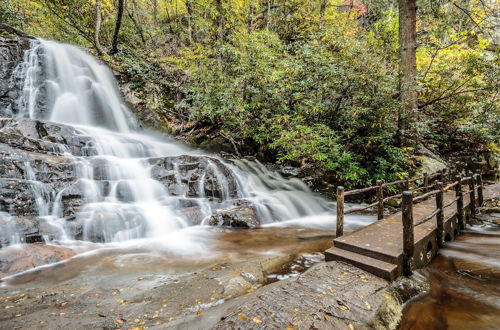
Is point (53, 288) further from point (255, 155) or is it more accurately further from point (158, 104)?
point (158, 104)

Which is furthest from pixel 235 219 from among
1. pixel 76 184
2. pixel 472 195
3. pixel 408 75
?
pixel 408 75

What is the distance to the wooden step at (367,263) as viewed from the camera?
3.20 m

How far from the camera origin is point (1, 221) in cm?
485

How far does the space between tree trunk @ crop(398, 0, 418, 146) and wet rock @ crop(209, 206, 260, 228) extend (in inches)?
250

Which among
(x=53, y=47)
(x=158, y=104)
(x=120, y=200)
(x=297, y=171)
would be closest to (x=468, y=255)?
(x=297, y=171)

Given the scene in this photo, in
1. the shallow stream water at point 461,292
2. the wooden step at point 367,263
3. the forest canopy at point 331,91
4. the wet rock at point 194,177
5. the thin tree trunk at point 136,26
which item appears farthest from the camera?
the thin tree trunk at point 136,26

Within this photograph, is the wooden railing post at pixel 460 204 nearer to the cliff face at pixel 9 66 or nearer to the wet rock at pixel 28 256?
the wet rock at pixel 28 256

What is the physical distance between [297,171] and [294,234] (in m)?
4.57

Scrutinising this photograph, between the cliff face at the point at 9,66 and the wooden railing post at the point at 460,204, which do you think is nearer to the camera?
the wooden railing post at the point at 460,204

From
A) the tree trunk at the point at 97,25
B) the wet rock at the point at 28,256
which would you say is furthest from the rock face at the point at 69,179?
the tree trunk at the point at 97,25

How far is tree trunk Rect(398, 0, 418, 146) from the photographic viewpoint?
29.2 feet

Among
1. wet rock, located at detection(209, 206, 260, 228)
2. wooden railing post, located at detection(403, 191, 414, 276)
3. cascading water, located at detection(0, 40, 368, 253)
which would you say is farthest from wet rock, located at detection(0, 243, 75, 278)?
wooden railing post, located at detection(403, 191, 414, 276)

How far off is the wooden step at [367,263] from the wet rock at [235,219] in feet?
11.0

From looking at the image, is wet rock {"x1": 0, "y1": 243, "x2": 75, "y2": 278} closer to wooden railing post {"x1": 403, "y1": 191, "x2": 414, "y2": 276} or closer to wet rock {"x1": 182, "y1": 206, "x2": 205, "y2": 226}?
wet rock {"x1": 182, "y1": 206, "x2": 205, "y2": 226}
